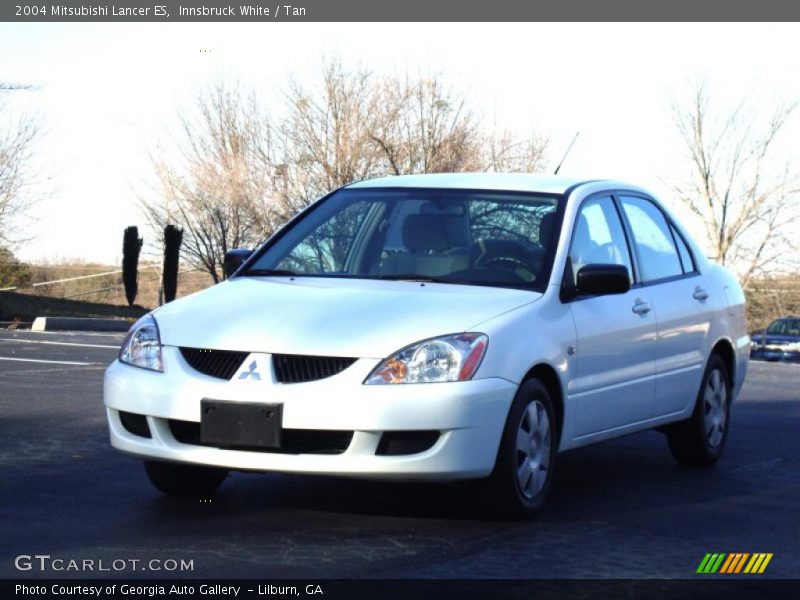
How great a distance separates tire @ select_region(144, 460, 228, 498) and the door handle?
2324 mm

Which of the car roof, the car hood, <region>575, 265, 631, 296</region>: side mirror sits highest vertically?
the car roof

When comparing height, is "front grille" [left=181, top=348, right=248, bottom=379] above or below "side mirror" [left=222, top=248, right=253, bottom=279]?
below

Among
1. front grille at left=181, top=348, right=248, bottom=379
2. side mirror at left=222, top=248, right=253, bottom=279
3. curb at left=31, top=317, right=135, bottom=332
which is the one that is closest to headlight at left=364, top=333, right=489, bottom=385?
front grille at left=181, top=348, right=248, bottom=379

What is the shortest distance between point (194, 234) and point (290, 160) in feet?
21.1

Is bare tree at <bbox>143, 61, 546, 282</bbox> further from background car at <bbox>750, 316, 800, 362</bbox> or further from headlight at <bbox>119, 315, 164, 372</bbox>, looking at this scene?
headlight at <bbox>119, 315, 164, 372</bbox>

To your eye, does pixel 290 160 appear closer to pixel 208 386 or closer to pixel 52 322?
pixel 52 322

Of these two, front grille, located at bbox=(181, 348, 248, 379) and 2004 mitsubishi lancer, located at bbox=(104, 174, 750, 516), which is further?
front grille, located at bbox=(181, 348, 248, 379)

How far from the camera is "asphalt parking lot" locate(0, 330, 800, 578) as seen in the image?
17.3 ft

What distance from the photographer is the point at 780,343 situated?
38.0 m

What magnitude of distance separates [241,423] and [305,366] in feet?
1.15

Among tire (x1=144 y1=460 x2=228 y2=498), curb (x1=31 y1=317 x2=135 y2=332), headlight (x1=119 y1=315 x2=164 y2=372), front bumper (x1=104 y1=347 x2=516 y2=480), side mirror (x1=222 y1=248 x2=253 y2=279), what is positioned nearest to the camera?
front bumper (x1=104 y1=347 x2=516 y2=480)

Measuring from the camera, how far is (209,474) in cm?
669

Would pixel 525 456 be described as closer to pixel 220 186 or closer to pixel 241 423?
pixel 241 423
